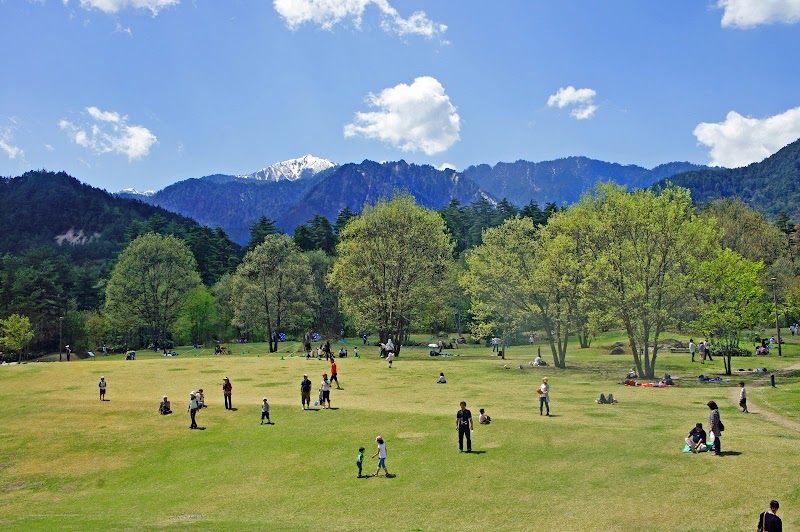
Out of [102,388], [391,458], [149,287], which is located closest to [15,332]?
[149,287]

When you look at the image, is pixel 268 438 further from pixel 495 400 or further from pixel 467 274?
pixel 467 274

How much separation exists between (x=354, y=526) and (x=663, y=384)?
35739 mm

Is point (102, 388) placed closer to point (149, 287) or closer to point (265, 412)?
point (265, 412)

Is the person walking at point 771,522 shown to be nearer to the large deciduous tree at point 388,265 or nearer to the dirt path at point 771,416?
the dirt path at point 771,416


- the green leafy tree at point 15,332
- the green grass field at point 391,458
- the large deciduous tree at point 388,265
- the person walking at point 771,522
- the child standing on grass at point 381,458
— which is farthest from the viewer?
the green leafy tree at point 15,332

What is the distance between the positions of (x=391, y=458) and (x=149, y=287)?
7861cm

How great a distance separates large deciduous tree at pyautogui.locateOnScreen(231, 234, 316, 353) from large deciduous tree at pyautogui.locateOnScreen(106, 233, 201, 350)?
11.7 metres

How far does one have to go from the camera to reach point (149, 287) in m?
95.8

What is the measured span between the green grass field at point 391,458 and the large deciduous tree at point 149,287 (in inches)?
1735

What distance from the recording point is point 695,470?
933 inches

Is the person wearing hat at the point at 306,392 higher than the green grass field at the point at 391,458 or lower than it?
higher

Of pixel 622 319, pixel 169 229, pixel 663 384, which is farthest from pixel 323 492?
pixel 169 229

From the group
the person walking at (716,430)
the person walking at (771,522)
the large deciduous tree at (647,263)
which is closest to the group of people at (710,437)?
the person walking at (716,430)

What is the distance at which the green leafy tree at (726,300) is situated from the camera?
5453 cm
